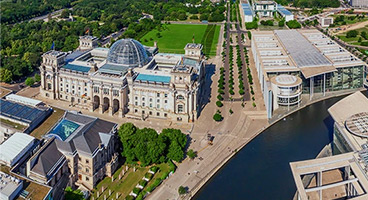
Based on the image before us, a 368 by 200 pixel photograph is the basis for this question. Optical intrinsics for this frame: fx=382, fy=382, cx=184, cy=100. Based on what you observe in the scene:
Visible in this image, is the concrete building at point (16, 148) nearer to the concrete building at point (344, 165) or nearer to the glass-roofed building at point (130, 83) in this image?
the glass-roofed building at point (130, 83)

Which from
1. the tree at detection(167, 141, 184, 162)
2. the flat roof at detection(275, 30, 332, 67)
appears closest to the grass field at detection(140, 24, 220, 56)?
the flat roof at detection(275, 30, 332, 67)

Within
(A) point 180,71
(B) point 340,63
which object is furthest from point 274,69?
(A) point 180,71

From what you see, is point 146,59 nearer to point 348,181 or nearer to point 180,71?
point 180,71

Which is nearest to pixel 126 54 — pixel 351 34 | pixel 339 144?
pixel 339 144

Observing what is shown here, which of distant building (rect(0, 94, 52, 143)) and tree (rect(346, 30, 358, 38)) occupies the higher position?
tree (rect(346, 30, 358, 38))

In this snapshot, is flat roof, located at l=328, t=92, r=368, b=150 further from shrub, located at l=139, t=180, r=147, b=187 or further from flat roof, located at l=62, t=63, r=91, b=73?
flat roof, located at l=62, t=63, r=91, b=73

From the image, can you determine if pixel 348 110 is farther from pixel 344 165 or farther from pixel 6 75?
pixel 6 75
